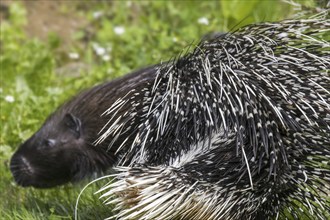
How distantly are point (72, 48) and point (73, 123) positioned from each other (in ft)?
8.71

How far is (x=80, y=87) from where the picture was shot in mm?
5551

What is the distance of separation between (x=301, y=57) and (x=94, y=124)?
1272mm

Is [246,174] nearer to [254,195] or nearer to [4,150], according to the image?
[254,195]

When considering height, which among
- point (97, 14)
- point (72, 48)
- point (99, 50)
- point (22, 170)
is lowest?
point (22, 170)

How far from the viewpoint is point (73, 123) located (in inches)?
165

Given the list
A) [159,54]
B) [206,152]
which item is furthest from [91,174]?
[159,54]

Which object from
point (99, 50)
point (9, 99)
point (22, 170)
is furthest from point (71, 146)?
point (99, 50)

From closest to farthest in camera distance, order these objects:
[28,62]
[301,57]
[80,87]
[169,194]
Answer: [169,194]
[301,57]
[80,87]
[28,62]

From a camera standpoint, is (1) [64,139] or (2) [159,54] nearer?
(1) [64,139]

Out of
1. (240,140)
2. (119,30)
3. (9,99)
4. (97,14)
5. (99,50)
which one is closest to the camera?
(240,140)

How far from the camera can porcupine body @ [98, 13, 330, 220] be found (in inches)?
119

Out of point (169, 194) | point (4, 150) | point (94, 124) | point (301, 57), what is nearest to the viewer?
point (169, 194)

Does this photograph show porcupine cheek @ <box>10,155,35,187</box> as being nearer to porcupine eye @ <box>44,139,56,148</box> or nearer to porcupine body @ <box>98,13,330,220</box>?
porcupine eye @ <box>44,139,56,148</box>

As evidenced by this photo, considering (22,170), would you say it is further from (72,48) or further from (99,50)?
(72,48)
